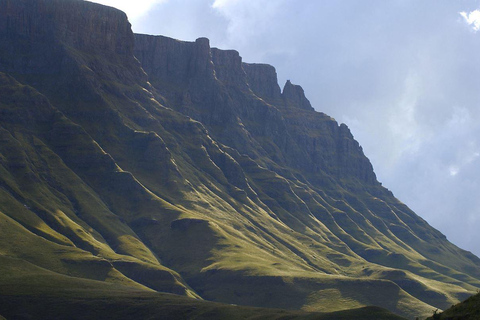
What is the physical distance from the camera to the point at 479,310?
380ft

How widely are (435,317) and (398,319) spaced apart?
81.5 meters

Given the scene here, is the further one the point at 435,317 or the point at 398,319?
the point at 398,319

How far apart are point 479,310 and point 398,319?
85377 millimetres

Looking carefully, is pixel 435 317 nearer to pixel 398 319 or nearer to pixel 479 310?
pixel 479 310

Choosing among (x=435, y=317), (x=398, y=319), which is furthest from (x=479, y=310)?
(x=398, y=319)

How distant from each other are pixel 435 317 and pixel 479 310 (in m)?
7.63

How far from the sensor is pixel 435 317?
120m

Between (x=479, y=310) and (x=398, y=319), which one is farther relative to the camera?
(x=398, y=319)
